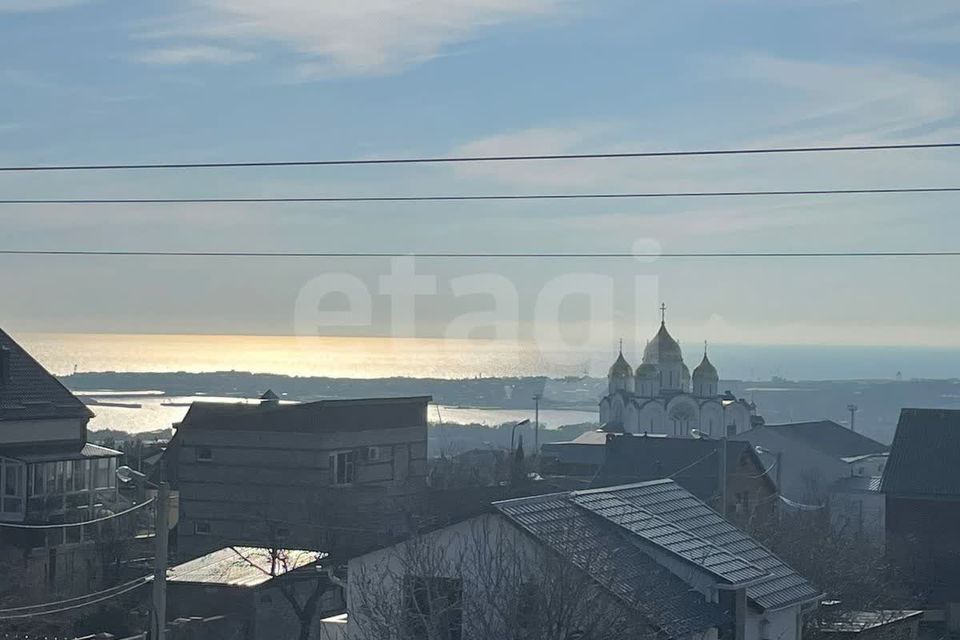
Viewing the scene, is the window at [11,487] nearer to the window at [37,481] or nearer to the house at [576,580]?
the window at [37,481]

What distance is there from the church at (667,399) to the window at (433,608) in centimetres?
6268

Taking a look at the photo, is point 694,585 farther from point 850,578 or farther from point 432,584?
point 850,578

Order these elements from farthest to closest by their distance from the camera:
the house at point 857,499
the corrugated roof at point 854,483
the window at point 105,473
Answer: the corrugated roof at point 854,483, the house at point 857,499, the window at point 105,473

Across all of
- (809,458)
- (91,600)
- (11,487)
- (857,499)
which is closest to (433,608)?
(91,600)

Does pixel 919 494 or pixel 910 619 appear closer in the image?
pixel 910 619

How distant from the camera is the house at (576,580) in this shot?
11.7 m

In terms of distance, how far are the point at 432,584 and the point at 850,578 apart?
403 inches

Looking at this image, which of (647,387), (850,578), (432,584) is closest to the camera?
(432,584)

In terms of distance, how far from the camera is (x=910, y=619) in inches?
766

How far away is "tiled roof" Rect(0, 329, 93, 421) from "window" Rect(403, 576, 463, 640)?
16.4 metres

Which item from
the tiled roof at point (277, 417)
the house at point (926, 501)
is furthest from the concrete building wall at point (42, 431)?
the house at point (926, 501)

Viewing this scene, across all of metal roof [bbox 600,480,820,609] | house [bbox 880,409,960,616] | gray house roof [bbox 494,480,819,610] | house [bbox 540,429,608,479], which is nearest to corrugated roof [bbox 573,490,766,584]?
gray house roof [bbox 494,480,819,610]

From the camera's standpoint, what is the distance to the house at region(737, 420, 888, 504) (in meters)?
58.2

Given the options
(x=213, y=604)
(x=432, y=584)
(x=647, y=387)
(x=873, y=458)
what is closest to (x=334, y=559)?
(x=213, y=604)
